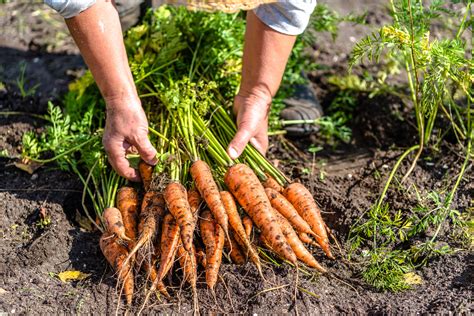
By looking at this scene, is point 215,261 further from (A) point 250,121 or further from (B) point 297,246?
(A) point 250,121

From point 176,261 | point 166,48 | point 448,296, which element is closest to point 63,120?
point 166,48

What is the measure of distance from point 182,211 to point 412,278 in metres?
0.90

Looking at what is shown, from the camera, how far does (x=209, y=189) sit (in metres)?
2.50

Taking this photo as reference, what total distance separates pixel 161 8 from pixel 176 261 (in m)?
1.48

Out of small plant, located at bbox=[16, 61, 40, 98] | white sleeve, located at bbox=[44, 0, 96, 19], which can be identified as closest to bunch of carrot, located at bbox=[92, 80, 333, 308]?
white sleeve, located at bbox=[44, 0, 96, 19]

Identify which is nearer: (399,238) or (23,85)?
(399,238)

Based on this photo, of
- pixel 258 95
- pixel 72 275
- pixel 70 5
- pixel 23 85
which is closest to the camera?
pixel 70 5

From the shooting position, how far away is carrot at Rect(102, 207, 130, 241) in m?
2.43

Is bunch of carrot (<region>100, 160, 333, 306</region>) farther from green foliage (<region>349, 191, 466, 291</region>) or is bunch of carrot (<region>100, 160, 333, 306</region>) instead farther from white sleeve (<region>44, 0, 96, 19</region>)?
white sleeve (<region>44, 0, 96, 19</region>)

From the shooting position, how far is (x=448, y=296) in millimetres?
2277

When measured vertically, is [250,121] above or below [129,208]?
above

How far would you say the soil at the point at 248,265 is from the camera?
226cm

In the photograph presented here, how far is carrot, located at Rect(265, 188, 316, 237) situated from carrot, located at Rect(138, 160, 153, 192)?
1.59ft

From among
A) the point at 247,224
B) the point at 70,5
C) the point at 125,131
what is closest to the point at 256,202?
the point at 247,224
